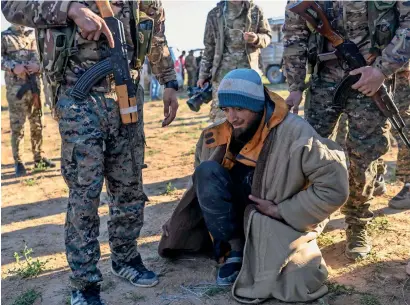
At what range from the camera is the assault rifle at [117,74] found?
2.70 m

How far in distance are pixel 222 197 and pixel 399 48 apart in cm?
150

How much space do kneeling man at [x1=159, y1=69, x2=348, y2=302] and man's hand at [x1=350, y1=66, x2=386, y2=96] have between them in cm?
50

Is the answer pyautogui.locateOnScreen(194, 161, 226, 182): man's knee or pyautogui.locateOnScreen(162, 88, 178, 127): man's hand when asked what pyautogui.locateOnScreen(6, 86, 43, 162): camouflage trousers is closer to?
pyautogui.locateOnScreen(162, 88, 178, 127): man's hand

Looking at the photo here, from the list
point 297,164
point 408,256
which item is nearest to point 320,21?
point 297,164

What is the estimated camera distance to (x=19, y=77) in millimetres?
6992

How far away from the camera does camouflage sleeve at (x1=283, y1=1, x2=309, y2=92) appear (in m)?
3.59

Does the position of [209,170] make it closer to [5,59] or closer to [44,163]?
[5,59]

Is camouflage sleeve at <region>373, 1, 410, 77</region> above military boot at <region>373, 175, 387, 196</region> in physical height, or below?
above

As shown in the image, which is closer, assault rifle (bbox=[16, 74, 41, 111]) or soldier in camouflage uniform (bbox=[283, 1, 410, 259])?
soldier in camouflage uniform (bbox=[283, 1, 410, 259])

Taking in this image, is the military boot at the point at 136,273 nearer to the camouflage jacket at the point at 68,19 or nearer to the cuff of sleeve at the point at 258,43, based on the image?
the camouflage jacket at the point at 68,19

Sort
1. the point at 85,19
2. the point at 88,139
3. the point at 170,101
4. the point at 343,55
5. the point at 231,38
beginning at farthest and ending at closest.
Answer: the point at 231,38
the point at 170,101
the point at 343,55
the point at 88,139
the point at 85,19

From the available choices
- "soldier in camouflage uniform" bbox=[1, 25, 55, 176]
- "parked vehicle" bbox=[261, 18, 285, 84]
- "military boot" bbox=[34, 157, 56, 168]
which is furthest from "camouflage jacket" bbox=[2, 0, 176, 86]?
"parked vehicle" bbox=[261, 18, 285, 84]

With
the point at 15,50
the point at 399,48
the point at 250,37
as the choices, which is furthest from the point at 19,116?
the point at 399,48

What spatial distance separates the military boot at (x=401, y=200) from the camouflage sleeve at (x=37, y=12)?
11.5 feet
